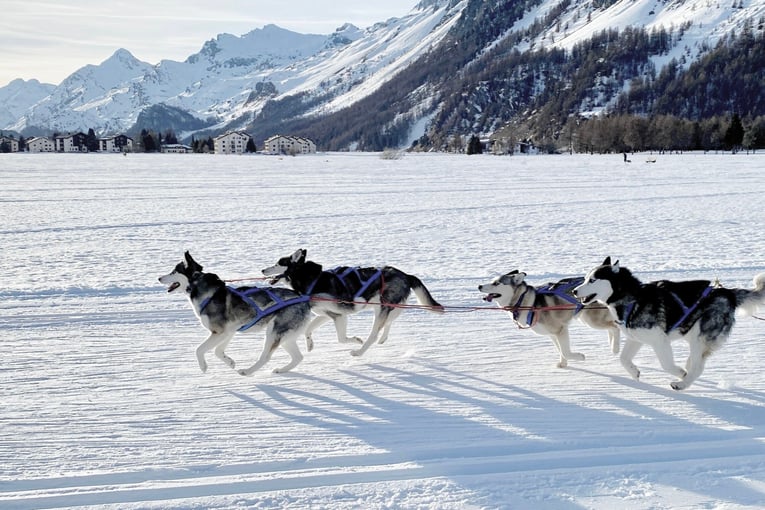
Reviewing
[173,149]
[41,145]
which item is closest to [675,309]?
[173,149]

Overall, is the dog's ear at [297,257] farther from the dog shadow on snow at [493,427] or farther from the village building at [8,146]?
the village building at [8,146]

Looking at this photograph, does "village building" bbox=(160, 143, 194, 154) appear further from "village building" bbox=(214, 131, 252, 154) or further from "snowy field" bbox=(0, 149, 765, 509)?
"snowy field" bbox=(0, 149, 765, 509)

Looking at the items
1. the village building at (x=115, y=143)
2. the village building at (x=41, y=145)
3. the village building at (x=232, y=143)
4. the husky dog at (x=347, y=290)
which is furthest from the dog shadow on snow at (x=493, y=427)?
the village building at (x=41, y=145)

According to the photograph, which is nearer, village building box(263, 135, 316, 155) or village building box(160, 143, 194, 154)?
village building box(160, 143, 194, 154)

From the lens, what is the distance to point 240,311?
686 centimetres

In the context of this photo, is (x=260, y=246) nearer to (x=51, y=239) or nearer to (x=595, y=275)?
(x=51, y=239)

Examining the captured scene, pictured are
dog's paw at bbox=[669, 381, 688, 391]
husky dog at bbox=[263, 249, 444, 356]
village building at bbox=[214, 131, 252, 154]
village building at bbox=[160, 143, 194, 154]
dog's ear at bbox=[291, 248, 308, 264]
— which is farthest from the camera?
village building at bbox=[214, 131, 252, 154]

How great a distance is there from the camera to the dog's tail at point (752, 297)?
596 centimetres

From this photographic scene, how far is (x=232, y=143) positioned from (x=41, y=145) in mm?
42049

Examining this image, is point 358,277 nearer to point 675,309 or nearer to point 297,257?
point 297,257

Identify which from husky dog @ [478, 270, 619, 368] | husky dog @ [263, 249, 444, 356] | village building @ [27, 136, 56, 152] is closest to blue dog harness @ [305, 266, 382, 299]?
husky dog @ [263, 249, 444, 356]

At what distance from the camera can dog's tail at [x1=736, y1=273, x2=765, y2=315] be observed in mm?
5957

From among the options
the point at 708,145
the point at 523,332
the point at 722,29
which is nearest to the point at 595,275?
the point at 523,332

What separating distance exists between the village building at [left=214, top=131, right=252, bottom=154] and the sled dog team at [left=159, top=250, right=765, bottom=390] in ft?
495
